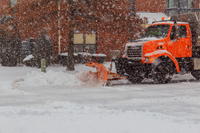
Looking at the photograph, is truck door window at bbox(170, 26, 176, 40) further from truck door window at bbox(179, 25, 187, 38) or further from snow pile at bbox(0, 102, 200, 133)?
snow pile at bbox(0, 102, 200, 133)

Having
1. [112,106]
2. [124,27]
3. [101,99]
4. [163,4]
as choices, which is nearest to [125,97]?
[101,99]

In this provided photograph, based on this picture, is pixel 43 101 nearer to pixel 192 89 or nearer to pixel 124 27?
pixel 192 89

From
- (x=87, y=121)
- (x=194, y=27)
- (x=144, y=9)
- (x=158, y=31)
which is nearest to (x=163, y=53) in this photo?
(x=158, y=31)

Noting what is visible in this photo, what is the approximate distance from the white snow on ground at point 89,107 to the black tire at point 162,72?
1.18ft

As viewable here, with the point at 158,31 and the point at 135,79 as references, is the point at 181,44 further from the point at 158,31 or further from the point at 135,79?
the point at 135,79

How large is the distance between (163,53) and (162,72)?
0.72 metres

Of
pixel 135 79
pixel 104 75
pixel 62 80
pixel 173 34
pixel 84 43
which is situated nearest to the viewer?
pixel 104 75

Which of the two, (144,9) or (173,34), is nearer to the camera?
(173,34)

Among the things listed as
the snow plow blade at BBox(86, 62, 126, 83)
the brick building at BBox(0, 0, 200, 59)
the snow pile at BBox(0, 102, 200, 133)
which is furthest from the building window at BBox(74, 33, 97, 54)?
the snow pile at BBox(0, 102, 200, 133)

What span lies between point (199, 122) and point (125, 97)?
378 centimetres

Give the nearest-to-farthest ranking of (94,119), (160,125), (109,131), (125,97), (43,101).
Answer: (109,131) → (160,125) → (94,119) → (43,101) → (125,97)

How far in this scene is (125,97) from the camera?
430 inches

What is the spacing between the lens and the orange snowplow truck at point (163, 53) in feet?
47.2

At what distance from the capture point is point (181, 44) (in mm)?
15016
